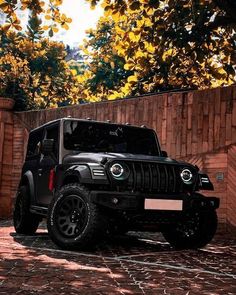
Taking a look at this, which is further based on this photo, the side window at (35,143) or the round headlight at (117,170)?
the side window at (35,143)

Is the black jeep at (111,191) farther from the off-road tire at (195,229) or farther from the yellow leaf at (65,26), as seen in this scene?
the yellow leaf at (65,26)

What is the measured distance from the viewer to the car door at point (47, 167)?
6843 millimetres

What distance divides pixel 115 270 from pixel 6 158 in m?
9.17

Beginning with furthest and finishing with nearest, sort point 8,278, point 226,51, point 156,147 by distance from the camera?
point 226,51 < point 156,147 < point 8,278

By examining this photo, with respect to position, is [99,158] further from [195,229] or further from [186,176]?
[195,229]

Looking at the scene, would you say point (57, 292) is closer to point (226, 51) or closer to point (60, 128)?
point (60, 128)

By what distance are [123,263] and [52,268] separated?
33.1 inches

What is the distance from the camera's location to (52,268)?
4.52 metres

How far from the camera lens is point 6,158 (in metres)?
13.1

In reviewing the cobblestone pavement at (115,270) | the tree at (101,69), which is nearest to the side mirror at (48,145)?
the cobblestone pavement at (115,270)

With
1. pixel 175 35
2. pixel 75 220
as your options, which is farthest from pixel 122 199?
pixel 175 35

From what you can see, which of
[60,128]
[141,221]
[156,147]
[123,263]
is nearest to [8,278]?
[123,263]

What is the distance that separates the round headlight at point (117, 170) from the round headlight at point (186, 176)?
0.90 metres

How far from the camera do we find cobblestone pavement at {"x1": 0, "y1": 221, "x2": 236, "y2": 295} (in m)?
3.75
